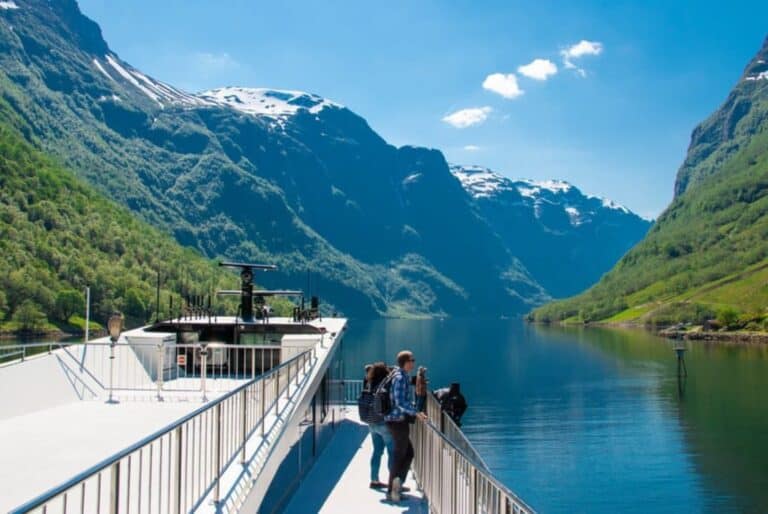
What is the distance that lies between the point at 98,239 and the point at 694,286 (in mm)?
152134

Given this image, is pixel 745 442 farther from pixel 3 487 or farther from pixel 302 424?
pixel 3 487

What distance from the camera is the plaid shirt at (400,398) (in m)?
10.5

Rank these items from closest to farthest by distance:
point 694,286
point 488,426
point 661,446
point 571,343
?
point 661,446 → point 488,426 → point 571,343 → point 694,286

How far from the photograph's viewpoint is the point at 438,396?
60.1 feet

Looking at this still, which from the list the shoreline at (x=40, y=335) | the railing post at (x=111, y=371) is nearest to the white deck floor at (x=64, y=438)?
the railing post at (x=111, y=371)

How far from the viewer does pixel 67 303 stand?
116438 millimetres

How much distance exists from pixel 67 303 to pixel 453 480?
11933 centimetres

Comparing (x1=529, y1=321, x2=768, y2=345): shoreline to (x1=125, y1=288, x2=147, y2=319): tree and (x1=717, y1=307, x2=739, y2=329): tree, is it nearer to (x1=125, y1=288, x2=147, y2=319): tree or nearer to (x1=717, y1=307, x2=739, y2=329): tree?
(x1=717, y1=307, x2=739, y2=329): tree

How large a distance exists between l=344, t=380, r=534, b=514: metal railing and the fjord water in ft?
63.9

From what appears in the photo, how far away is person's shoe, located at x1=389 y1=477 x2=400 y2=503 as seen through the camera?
11.5m

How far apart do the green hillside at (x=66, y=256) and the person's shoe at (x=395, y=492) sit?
107 meters

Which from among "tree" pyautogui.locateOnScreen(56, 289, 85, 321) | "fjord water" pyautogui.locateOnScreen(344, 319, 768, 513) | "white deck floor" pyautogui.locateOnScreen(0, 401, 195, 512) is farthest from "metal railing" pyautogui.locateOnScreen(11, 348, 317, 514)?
"tree" pyautogui.locateOnScreen(56, 289, 85, 321)

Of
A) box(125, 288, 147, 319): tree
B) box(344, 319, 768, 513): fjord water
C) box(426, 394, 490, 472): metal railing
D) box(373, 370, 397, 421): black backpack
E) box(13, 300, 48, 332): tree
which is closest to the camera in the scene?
box(373, 370, 397, 421): black backpack

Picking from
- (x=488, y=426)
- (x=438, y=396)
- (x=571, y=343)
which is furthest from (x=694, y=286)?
(x=438, y=396)
